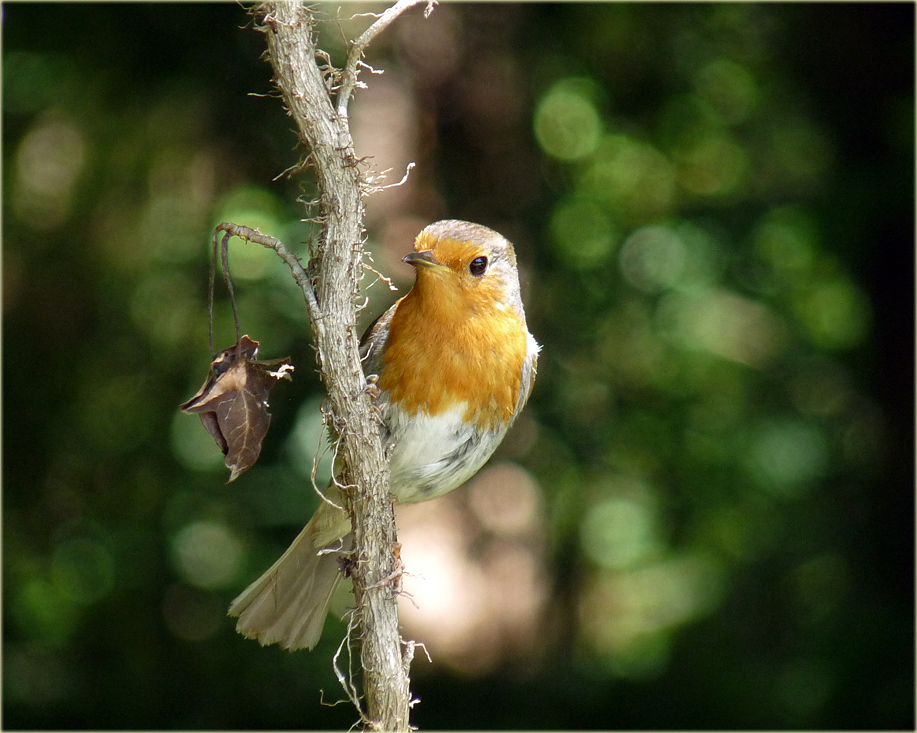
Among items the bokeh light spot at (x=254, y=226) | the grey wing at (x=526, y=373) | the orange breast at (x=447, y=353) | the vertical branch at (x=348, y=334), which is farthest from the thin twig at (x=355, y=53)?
the bokeh light spot at (x=254, y=226)

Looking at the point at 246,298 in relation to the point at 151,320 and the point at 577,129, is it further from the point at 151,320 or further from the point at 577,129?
the point at 577,129

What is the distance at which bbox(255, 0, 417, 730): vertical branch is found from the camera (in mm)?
1694

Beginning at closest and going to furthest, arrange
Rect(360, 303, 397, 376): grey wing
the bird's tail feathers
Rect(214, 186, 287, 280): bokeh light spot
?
Rect(360, 303, 397, 376): grey wing < the bird's tail feathers < Rect(214, 186, 287, 280): bokeh light spot

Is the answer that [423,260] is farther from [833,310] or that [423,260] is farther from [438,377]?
[833,310]

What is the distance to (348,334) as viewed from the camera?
182 centimetres

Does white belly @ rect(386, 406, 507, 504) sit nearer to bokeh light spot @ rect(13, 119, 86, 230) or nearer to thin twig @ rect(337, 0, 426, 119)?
thin twig @ rect(337, 0, 426, 119)

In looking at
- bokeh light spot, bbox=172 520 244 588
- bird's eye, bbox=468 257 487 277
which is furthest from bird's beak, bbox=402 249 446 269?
bokeh light spot, bbox=172 520 244 588

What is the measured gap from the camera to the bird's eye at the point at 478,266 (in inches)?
101

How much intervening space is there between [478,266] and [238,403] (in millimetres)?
985

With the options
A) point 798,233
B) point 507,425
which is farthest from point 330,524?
point 798,233

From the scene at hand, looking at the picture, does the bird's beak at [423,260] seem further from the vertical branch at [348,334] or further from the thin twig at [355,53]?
the thin twig at [355,53]

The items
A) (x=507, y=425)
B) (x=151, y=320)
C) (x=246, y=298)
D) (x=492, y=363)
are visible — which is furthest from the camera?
(x=151, y=320)

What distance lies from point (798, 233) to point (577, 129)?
1.07 metres

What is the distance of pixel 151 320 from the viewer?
397 cm
